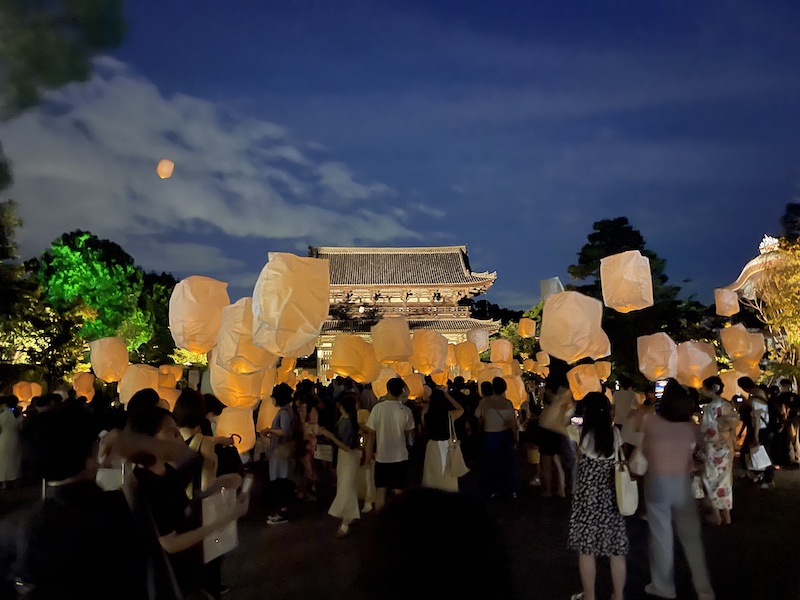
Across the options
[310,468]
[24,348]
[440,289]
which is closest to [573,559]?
[310,468]

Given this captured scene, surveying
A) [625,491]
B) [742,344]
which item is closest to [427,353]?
[742,344]

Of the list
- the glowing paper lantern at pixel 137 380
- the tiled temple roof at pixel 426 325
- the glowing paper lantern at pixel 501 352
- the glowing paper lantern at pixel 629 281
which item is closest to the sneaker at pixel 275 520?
the glowing paper lantern at pixel 137 380

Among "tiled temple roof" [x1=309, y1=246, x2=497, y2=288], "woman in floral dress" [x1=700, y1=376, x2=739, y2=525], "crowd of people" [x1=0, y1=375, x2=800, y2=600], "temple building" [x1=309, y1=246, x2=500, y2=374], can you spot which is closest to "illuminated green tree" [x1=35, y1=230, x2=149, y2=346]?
"temple building" [x1=309, y1=246, x2=500, y2=374]

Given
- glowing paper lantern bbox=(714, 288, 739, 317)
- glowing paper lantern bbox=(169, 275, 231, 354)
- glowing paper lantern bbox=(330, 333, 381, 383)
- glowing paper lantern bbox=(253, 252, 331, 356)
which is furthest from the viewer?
glowing paper lantern bbox=(714, 288, 739, 317)

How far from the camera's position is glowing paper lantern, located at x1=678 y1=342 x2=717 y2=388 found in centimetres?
940

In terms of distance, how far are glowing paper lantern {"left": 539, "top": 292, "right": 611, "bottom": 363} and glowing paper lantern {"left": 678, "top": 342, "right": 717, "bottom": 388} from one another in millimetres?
2547

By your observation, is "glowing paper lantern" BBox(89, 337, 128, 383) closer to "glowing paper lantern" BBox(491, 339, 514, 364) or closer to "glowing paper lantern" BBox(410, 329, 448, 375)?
"glowing paper lantern" BBox(410, 329, 448, 375)

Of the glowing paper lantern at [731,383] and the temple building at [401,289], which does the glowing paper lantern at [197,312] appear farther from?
the temple building at [401,289]

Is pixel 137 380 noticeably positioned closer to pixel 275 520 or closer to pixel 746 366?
pixel 275 520

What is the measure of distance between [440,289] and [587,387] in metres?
25.2

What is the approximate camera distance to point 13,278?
19.5 metres

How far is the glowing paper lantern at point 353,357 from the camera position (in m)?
8.89

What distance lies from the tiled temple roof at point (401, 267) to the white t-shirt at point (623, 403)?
23511 millimetres

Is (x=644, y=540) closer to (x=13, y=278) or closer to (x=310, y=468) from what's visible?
(x=310, y=468)
